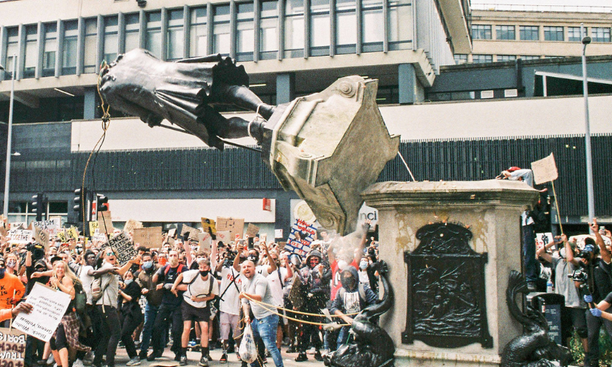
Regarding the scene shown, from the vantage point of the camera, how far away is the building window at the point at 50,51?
39625 millimetres

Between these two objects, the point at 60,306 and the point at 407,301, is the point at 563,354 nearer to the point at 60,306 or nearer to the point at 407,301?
the point at 407,301

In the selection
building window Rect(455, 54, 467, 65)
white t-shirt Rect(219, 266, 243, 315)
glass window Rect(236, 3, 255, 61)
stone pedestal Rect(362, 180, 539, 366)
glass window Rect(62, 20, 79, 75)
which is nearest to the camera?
stone pedestal Rect(362, 180, 539, 366)

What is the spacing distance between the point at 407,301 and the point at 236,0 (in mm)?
33556

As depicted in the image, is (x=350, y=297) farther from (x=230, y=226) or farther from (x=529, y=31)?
(x=529, y=31)

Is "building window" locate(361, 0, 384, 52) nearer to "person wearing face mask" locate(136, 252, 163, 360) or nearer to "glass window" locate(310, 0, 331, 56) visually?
"glass window" locate(310, 0, 331, 56)

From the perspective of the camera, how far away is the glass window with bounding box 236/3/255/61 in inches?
1410

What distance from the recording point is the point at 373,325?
191 inches

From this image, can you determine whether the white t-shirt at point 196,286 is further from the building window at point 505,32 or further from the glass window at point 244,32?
the building window at point 505,32

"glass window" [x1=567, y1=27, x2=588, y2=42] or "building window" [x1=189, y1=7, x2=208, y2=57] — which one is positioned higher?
"glass window" [x1=567, y1=27, x2=588, y2=42]

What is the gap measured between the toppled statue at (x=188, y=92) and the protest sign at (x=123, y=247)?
29.2 feet

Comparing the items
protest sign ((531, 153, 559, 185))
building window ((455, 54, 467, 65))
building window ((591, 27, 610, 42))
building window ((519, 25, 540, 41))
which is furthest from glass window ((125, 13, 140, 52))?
building window ((591, 27, 610, 42))

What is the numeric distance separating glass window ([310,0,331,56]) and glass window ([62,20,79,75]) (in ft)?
50.9

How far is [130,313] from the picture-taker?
11.5 metres

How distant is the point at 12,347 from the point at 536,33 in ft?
254
